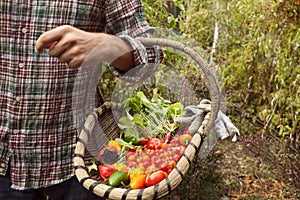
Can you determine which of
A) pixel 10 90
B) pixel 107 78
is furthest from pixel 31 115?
pixel 107 78

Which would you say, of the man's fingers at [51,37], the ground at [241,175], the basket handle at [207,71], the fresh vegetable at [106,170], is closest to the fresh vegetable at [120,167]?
the fresh vegetable at [106,170]

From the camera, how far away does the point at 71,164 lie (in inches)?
47.5

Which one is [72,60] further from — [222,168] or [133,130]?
[222,168]

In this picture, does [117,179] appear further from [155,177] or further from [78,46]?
[78,46]

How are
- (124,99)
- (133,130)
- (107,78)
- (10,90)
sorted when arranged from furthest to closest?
(107,78) → (124,99) → (133,130) → (10,90)

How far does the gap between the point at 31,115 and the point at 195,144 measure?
43 cm

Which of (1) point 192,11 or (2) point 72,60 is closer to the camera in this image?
(2) point 72,60

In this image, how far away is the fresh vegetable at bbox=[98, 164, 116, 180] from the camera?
43.3 inches

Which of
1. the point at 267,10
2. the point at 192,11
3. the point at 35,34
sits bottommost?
the point at 192,11

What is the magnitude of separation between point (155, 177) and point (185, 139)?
17cm

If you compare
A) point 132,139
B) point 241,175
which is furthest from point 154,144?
point 241,175

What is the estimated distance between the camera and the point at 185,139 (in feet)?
3.87

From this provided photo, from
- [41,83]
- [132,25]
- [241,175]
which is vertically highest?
[132,25]

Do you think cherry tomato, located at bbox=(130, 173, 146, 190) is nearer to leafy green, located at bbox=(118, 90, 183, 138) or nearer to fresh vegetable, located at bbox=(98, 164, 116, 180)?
fresh vegetable, located at bbox=(98, 164, 116, 180)
